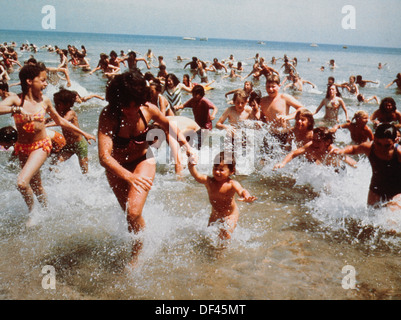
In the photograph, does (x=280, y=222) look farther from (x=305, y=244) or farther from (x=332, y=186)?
(x=332, y=186)

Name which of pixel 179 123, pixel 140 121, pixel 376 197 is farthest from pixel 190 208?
pixel 376 197

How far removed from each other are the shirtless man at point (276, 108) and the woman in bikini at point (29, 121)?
Result: 12.4ft

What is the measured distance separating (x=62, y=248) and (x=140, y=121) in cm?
168

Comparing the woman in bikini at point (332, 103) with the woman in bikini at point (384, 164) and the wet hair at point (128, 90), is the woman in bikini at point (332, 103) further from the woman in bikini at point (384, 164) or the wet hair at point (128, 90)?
the wet hair at point (128, 90)

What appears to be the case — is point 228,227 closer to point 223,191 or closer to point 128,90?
point 223,191

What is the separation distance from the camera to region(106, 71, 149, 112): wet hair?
2.76m

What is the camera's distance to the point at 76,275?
321 centimetres

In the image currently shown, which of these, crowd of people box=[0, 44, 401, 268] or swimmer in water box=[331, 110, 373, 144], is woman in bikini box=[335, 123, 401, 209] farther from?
swimmer in water box=[331, 110, 373, 144]

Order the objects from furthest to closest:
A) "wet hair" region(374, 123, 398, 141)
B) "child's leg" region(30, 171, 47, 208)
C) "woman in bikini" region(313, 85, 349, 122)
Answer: "woman in bikini" region(313, 85, 349, 122) < "child's leg" region(30, 171, 47, 208) < "wet hair" region(374, 123, 398, 141)

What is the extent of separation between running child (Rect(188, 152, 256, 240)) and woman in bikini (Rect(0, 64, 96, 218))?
1840 mm

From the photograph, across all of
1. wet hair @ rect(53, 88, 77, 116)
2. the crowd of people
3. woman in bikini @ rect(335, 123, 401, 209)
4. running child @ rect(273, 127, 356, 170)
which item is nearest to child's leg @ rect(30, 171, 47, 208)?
the crowd of people

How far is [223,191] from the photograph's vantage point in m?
3.72

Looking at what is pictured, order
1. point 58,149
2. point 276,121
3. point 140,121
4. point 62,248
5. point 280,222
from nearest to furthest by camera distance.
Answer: point 140,121, point 62,248, point 280,222, point 58,149, point 276,121

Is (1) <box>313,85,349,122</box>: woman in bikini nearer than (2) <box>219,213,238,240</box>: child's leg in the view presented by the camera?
No
